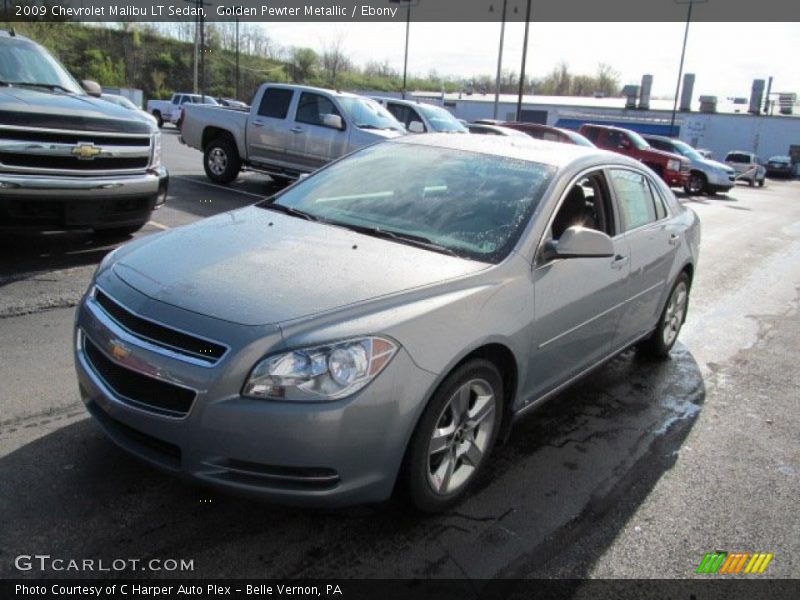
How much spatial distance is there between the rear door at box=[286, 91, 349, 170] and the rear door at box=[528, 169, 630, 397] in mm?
8016

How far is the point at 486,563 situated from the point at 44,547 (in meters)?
1.70

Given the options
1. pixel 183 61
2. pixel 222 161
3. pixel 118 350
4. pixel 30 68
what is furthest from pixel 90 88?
pixel 183 61

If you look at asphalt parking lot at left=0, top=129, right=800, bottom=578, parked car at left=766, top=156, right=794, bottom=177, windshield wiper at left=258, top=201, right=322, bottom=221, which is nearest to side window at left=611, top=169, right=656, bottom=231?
asphalt parking lot at left=0, top=129, right=800, bottom=578

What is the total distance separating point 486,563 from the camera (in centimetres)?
271

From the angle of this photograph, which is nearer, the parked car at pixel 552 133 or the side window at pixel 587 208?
the side window at pixel 587 208

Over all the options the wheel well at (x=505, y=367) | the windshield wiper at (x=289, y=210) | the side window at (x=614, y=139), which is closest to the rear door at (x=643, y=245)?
the wheel well at (x=505, y=367)

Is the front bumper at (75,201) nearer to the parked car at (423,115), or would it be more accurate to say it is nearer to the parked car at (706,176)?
the parked car at (423,115)

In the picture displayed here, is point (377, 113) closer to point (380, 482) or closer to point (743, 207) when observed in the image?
point (380, 482)

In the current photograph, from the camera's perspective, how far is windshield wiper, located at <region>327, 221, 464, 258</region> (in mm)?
3330

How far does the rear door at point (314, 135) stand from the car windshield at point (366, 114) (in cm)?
23

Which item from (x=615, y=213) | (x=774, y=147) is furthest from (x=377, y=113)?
(x=774, y=147)

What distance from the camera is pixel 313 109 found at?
1197cm

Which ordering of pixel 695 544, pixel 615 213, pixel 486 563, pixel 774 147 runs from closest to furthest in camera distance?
pixel 486 563
pixel 695 544
pixel 615 213
pixel 774 147

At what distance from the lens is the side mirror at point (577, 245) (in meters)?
3.38
